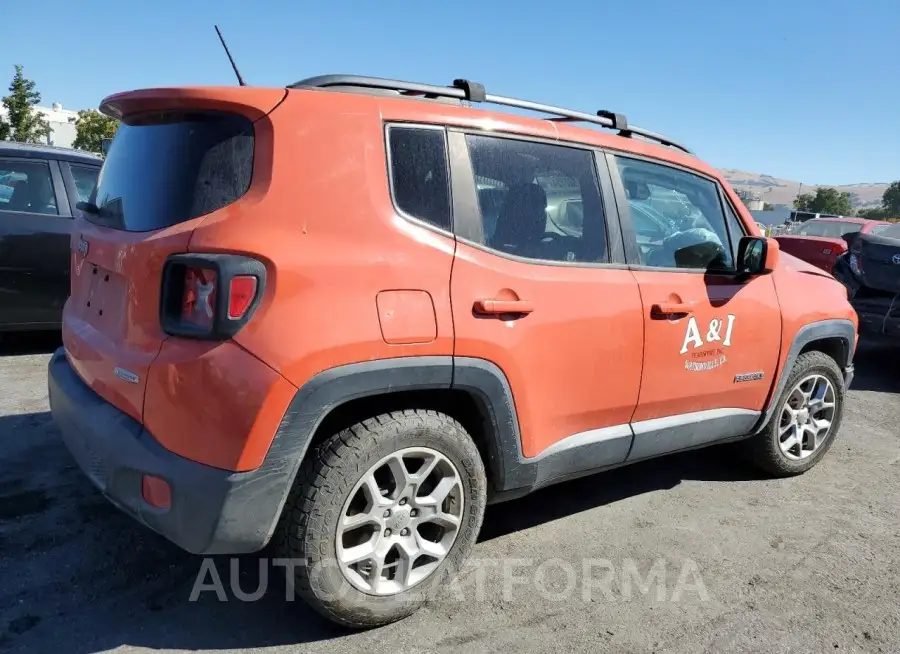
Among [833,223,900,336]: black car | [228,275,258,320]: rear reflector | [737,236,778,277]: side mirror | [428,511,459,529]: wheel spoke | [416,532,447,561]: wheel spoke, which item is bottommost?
[416,532,447,561]: wheel spoke

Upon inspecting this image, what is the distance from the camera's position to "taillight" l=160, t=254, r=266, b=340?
207cm

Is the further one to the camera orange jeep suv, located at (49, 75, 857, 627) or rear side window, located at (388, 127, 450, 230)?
rear side window, located at (388, 127, 450, 230)

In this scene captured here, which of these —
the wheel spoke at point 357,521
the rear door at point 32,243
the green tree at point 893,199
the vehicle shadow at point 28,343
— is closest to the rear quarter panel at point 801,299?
the wheel spoke at point 357,521

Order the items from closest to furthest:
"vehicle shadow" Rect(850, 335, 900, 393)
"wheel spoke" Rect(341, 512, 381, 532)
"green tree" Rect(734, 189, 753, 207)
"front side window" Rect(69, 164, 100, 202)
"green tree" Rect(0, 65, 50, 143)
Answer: "wheel spoke" Rect(341, 512, 381, 532) → "green tree" Rect(734, 189, 753, 207) → "front side window" Rect(69, 164, 100, 202) → "vehicle shadow" Rect(850, 335, 900, 393) → "green tree" Rect(0, 65, 50, 143)

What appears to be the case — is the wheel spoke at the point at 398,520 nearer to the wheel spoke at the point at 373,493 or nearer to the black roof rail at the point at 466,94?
the wheel spoke at the point at 373,493

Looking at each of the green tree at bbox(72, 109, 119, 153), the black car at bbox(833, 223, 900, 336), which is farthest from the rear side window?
the green tree at bbox(72, 109, 119, 153)

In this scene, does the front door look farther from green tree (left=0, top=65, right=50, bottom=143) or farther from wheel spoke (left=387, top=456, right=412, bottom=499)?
green tree (left=0, top=65, right=50, bottom=143)

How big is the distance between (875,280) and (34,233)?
7.64 m

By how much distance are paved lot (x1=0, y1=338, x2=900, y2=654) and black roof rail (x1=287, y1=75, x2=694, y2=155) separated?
1956 mm

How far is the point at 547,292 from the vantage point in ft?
8.95

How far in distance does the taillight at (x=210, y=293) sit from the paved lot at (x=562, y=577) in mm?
1155

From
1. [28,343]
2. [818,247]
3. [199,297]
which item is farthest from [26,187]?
[818,247]

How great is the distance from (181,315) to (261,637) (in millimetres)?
1205

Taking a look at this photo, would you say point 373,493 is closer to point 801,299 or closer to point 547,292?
point 547,292
